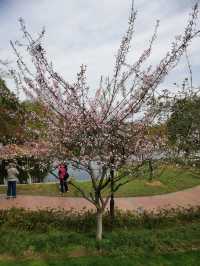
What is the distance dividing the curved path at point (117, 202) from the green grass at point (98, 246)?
3981 mm

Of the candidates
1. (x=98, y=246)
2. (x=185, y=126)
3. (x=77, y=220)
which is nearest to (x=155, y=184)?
(x=77, y=220)

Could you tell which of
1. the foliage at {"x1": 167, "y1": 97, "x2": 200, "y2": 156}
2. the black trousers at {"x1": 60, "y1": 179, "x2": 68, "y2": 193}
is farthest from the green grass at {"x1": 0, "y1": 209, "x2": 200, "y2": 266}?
the black trousers at {"x1": 60, "y1": 179, "x2": 68, "y2": 193}

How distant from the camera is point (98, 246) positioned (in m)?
9.11

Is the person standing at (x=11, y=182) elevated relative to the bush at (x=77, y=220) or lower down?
elevated

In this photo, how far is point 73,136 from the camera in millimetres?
9125

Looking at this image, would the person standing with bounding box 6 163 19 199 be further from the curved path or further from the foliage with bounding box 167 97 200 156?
the foliage with bounding box 167 97 200 156

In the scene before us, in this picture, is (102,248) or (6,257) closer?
(6,257)

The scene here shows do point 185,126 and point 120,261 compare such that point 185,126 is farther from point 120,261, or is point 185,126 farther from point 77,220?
point 120,261

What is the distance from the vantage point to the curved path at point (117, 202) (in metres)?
15.0

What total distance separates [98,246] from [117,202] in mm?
6701

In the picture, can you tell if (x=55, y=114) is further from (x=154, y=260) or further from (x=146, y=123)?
(x=154, y=260)

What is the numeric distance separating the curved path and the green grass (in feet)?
13.1

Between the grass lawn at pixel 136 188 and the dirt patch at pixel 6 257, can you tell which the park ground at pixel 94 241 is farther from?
the grass lawn at pixel 136 188

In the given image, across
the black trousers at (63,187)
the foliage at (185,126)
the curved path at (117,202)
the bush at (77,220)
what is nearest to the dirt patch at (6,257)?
the bush at (77,220)
